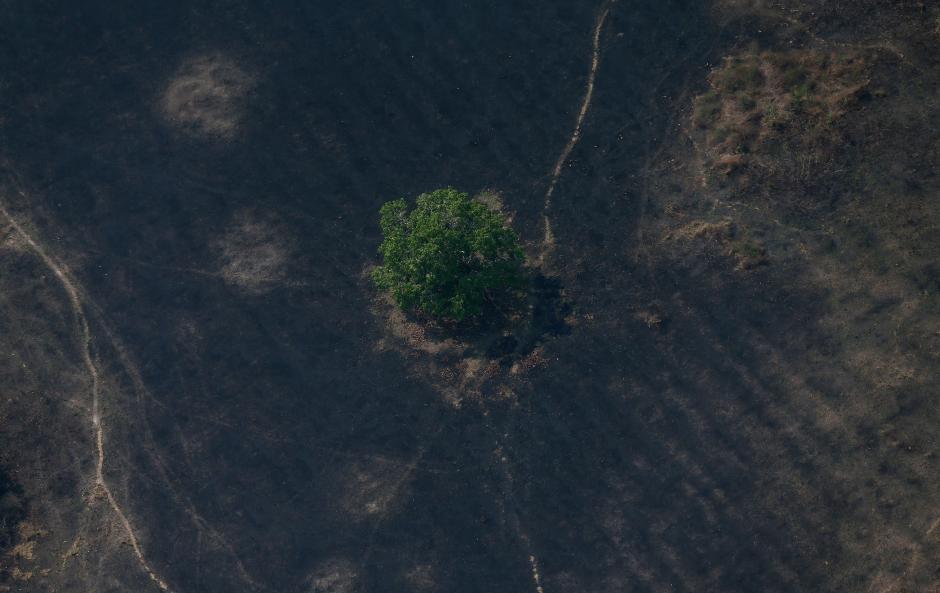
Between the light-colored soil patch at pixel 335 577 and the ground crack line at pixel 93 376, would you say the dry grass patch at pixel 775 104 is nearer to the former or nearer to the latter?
the light-colored soil patch at pixel 335 577

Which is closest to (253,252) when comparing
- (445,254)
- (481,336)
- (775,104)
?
(445,254)

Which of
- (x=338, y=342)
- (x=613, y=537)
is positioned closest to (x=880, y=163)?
(x=613, y=537)

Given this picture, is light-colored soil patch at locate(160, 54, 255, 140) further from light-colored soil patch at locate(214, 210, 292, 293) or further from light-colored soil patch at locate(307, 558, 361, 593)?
light-colored soil patch at locate(307, 558, 361, 593)

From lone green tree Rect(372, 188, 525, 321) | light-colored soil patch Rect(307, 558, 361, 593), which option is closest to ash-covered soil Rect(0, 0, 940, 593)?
light-colored soil patch Rect(307, 558, 361, 593)

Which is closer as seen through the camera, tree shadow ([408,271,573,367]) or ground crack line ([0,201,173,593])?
ground crack line ([0,201,173,593])

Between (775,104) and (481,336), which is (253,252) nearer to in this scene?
(481,336)

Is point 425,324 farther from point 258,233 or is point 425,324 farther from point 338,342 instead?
point 258,233
